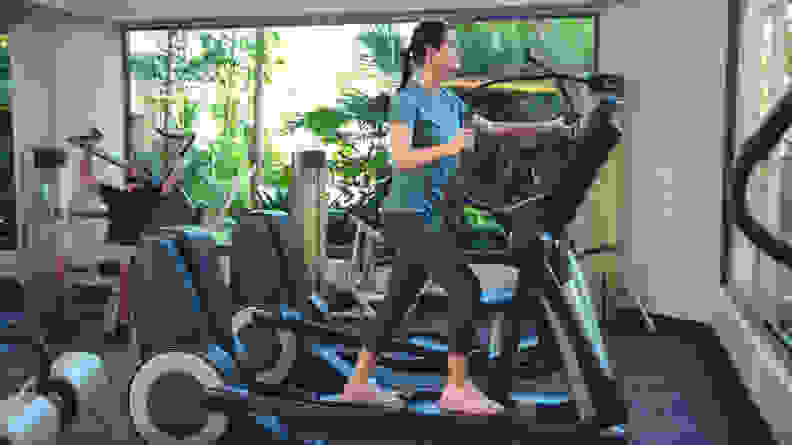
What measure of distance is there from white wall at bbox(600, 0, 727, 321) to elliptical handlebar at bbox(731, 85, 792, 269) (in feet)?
10.7

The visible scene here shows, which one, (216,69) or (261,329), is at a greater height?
(216,69)

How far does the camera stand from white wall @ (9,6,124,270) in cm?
592

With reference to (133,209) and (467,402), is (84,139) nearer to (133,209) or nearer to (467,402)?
(133,209)

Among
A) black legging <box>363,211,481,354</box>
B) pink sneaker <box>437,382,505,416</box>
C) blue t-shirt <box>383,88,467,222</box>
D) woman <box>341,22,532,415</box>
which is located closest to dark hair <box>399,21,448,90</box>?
woman <box>341,22,532,415</box>

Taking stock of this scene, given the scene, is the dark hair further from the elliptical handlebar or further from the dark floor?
the elliptical handlebar

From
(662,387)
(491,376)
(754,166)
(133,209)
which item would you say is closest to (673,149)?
(662,387)

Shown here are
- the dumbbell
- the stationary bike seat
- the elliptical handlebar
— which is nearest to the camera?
the elliptical handlebar

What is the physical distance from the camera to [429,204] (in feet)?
8.56

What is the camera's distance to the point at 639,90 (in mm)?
5117

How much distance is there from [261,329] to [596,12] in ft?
12.2

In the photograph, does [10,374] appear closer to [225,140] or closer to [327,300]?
[327,300]

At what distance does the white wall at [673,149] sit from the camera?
454 cm

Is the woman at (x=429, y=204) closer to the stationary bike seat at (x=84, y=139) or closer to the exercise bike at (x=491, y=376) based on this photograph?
the exercise bike at (x=491, y=376)

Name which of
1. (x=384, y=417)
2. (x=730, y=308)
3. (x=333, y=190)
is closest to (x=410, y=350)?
(x=384, y=417)
